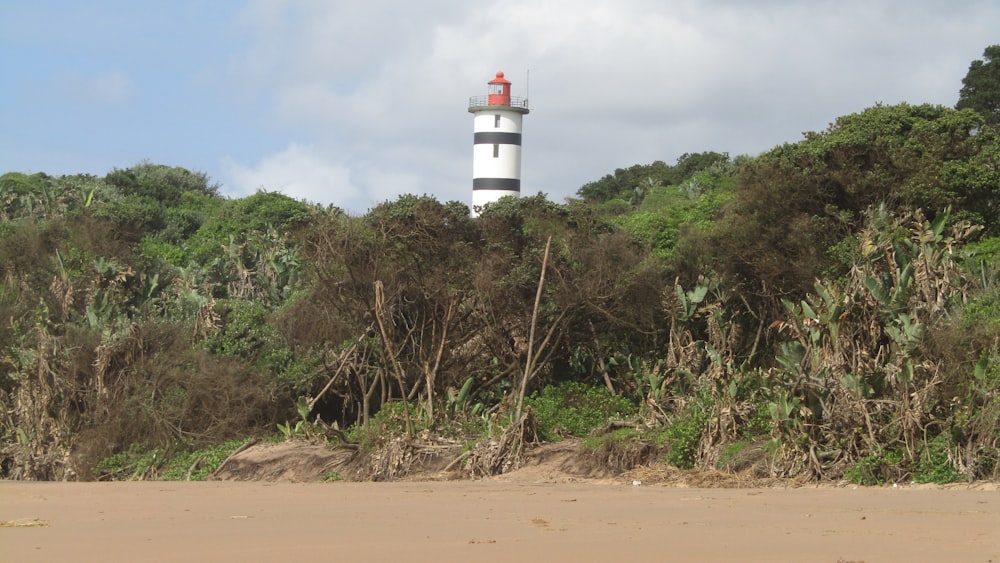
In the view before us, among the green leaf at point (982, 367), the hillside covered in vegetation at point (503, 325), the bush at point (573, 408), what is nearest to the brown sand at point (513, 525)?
the green leaf at point (982, 367)

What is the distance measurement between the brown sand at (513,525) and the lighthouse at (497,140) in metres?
26.3

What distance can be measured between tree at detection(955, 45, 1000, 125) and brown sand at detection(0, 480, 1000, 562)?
999 inches

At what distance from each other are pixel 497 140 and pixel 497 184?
202 centimetres

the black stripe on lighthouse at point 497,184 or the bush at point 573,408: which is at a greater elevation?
the black stripe on lighthouse at point 497,184

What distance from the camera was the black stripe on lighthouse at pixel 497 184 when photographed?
3777cm

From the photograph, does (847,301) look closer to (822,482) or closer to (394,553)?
(822,482)

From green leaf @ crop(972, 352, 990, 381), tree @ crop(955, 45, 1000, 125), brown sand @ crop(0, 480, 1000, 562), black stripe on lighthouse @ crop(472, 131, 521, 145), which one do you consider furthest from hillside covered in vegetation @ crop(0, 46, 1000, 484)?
black stripe on lighthouse @ crop(472, 131, 521, 145)

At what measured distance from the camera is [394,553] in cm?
730

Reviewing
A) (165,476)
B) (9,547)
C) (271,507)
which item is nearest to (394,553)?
(9,547)

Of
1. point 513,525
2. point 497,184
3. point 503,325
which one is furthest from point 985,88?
point 513,525

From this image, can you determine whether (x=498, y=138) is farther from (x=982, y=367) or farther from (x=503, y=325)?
(x=982, y=367)

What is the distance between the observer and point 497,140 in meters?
38.9

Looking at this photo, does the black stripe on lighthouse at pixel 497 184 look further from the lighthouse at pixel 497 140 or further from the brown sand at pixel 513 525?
the brown sand at pixel 513 525

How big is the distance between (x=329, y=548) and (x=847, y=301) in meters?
7.21
